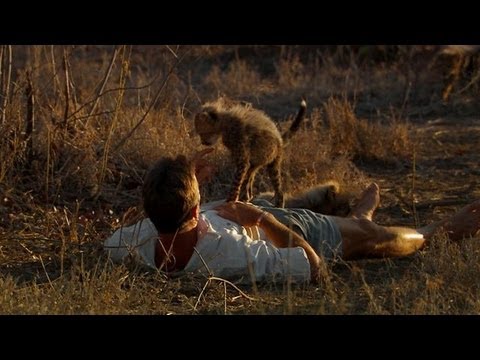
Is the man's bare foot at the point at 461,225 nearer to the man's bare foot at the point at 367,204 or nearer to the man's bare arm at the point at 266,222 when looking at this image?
the man's bare foot at the point at 367,204

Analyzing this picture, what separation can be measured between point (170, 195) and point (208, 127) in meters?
2.51

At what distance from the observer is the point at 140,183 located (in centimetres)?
807

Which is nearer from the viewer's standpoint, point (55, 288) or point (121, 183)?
point (55, 288)

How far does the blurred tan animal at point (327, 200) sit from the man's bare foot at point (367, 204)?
0.39ft

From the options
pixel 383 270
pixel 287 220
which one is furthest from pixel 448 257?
pixel 287 220

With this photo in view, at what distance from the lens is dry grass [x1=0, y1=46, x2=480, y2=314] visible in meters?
5.09

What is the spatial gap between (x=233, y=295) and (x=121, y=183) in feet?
8.97

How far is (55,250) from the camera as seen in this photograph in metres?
6.46

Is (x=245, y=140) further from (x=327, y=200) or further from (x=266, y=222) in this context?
(x=266, y=222)

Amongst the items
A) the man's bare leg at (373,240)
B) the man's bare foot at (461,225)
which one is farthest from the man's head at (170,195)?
the man's bare foot at (461,225)

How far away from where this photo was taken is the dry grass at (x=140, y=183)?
509 centimetres
